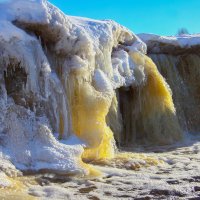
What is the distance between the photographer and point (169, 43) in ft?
35.4

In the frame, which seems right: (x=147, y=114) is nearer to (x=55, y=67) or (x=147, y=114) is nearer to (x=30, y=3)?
(x=55, y=67)

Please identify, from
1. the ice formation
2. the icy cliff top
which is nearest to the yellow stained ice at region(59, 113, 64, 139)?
the ice formation

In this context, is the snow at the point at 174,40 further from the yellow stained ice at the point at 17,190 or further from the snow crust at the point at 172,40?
the yellow stained ice at the point at 17,190

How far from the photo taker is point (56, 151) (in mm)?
5449

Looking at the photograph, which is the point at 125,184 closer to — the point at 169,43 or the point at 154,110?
the point at 154,110

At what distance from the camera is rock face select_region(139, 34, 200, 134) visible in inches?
420

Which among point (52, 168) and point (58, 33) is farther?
point (58, 33)

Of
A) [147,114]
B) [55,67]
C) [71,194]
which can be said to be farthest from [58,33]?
[147,114]

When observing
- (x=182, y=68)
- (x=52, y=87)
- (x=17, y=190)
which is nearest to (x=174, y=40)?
(x=182, y=68)

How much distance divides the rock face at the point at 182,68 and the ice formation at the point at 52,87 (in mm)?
3406

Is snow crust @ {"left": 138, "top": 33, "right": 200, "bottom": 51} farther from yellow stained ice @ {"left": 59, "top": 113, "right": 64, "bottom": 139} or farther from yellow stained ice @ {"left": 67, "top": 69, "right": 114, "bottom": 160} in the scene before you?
yellow stained ice @ {"left": 59, "top": 113, "right": 64, "bottom": 139}

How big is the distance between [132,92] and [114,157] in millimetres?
2848

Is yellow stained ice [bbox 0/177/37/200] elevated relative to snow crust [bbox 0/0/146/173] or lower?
lower

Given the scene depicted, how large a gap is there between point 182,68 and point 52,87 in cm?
571
